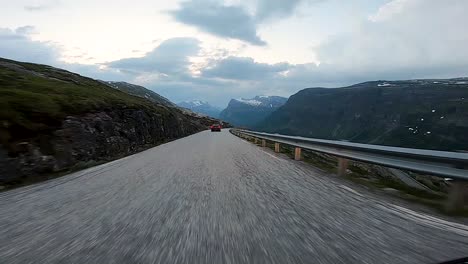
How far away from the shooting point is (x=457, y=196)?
266 inches

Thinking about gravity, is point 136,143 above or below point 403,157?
below

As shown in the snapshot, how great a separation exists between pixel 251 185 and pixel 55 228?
4592mm

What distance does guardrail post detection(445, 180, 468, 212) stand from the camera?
6678 millimetres

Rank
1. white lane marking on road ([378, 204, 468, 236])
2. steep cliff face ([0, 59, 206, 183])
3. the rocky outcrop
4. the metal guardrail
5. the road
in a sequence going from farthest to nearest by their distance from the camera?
steep cliff face ([0, 59, 206, 183]) < the rocky outcrop < the metal guardrail < white lane marking on road ([378, 204, 468, 236]) < the road

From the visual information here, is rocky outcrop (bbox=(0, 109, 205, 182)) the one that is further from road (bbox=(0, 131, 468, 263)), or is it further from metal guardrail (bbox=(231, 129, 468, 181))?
metal guardrail (bbox=(231, 129, 468, 181))

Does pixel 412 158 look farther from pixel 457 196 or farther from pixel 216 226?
pixel 216 226

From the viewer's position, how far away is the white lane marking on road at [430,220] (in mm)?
5246

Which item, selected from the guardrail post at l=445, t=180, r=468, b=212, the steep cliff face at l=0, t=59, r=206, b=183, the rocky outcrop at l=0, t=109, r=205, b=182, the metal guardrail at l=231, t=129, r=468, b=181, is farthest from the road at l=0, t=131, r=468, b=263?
the steep cliff face at l=0, t=59, r=206, b=183

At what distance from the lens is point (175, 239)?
4305 millimetres

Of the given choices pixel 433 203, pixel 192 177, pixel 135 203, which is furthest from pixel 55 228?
pixel 433 203

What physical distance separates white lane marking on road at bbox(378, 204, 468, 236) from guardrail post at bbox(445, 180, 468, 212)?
2.69 ft

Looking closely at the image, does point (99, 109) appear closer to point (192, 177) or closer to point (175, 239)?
point (192, 177)

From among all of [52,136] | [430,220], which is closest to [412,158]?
[430,220]

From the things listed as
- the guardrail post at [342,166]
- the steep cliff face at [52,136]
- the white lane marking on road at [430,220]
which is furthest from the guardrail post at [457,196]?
the steep cliff face at [52,136]
